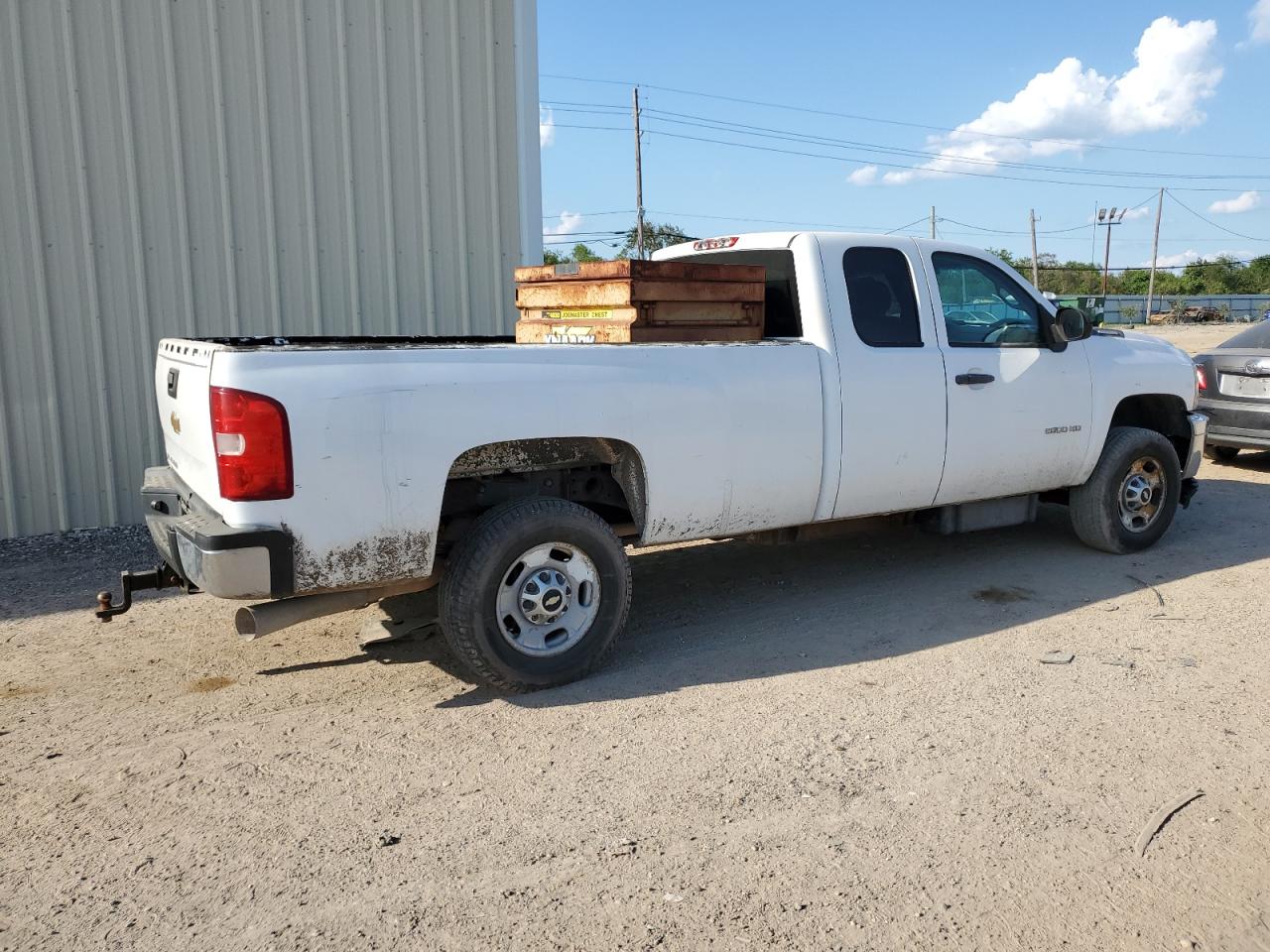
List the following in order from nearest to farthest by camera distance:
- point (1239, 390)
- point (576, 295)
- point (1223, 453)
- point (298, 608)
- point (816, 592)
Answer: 1. point (298, 608)
2. point (576, 295)
3. point (816, 592)
4. point (1239, 390)
5. point (1223, 453)

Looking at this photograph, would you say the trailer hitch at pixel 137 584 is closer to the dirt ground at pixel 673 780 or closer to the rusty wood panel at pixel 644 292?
the dirt ground at pixel 673 780

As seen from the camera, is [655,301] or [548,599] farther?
[655,301]

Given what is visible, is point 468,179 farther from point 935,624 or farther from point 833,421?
point 935,624

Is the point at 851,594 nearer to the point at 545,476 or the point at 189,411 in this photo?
the point at 545,476

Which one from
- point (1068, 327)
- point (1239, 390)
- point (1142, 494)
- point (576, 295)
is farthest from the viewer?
point (1239, 390)

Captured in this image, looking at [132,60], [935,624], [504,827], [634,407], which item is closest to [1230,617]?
[935,624]

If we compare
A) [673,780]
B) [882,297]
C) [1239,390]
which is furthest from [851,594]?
[1239,390]

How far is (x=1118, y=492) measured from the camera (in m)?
6.62

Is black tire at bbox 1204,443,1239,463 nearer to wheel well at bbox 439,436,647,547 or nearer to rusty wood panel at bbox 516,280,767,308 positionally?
rusty wood panel at bbox 516,280,767,308

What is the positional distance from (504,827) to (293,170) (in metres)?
6.23

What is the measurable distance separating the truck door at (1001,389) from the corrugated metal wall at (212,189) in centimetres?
438

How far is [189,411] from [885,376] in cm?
333

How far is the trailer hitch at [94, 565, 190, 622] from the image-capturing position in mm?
4309

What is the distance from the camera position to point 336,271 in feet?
26.9
